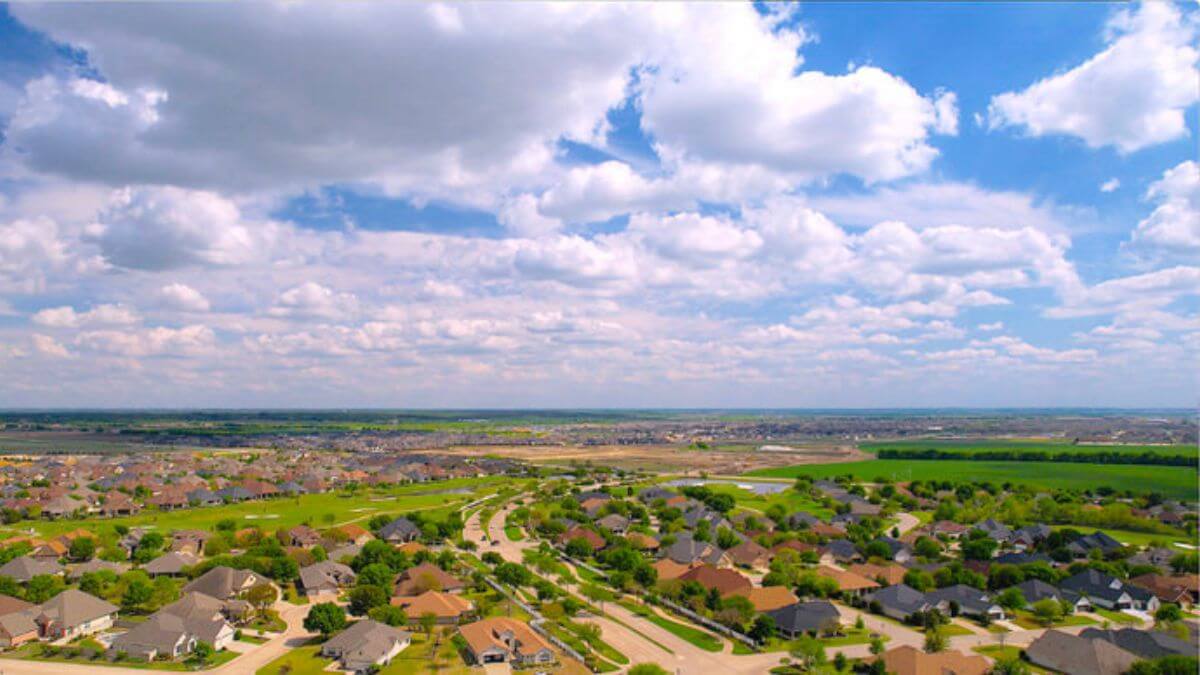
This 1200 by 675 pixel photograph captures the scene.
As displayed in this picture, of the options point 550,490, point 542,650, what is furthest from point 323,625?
point 550,490

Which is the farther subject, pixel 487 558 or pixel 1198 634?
pixel 487 558

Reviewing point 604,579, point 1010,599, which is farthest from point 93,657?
point 1010,599

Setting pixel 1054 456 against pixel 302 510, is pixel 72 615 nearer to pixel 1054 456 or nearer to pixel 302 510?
pixel 302 510

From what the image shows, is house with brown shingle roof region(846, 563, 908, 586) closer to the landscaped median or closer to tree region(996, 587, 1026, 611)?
tree region(996, 587, 1026, 611)

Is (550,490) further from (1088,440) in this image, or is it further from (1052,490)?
(1088,440)

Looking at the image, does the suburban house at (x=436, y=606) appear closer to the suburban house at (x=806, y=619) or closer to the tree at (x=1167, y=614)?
the suburban house at (x=806, y=619)

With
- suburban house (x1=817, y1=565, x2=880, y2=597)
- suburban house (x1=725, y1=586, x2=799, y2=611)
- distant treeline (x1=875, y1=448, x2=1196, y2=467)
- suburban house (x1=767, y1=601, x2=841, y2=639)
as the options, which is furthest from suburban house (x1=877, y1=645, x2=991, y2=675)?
distant treeline (x1=875, y1=448, x2=1196, y2=467)
